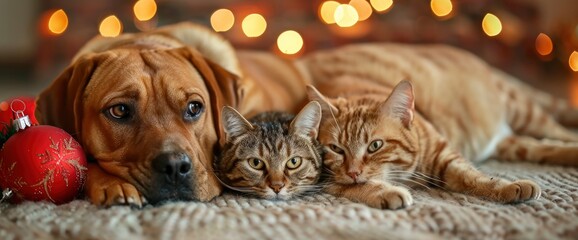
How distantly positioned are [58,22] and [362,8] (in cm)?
262

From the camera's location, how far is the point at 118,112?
7.80 feet

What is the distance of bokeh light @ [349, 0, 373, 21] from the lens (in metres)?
5.07

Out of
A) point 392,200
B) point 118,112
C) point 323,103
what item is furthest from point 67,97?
point 392,200

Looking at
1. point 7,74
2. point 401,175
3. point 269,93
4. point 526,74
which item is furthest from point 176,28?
point 7,74

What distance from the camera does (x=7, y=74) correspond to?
25.3 ft

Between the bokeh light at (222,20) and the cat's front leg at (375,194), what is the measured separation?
119 inches

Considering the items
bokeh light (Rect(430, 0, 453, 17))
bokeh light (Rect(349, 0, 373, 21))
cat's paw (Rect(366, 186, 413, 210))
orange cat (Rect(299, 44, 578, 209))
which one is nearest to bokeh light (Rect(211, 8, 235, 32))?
bokeh light (Rect(349, 0, 373, 21))

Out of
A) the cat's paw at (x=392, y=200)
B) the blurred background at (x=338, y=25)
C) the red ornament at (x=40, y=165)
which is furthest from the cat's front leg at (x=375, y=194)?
Answer: the blurred background at (x=338, y=25)

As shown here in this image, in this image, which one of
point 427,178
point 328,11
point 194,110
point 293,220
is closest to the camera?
point 293,220

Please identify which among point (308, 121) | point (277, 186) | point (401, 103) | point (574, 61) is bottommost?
point (277, 186)

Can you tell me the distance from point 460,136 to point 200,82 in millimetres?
1435

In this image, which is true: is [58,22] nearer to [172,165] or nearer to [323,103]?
[323,103]

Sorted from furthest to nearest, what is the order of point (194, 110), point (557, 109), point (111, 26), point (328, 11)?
point (111, 26) → point (328, 11) → point (557, 109) → point (194, 110)

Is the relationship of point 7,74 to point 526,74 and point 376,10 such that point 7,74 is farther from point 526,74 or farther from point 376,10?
point 526,74
